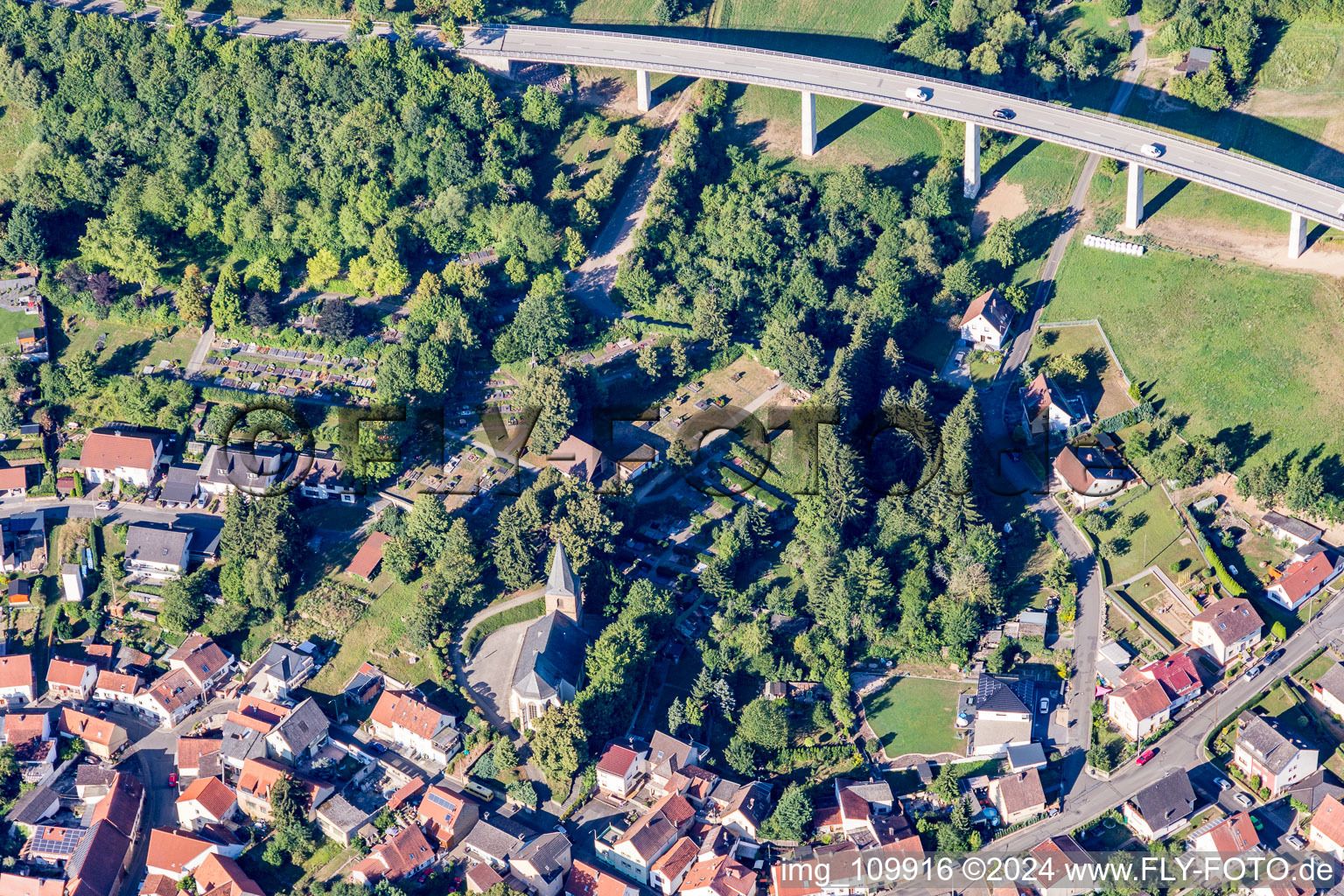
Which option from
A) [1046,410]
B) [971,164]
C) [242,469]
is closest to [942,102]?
[971,164]

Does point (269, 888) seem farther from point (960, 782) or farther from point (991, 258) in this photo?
point (991, 258)

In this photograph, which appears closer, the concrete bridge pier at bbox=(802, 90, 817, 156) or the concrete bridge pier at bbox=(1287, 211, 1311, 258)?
the concrete bridge pier at bbox=(1287, 211, 1311, 258)

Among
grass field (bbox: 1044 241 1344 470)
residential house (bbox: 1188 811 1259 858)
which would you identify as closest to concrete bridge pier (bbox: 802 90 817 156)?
grass field (bbox: 1044 241 1344 470)

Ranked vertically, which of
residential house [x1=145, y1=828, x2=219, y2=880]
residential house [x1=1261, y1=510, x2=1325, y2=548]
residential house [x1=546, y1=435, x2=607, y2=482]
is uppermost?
residential house [x1=1261, y1=510, x2=1325, y2=548]

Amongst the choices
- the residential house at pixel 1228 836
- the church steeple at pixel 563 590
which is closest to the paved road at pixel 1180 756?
the residential house at pixel 1228 836

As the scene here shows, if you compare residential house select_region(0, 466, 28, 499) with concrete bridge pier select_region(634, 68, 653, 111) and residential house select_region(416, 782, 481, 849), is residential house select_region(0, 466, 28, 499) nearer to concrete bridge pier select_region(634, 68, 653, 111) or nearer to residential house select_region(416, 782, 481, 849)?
residential house select_region(416, 782, 481, 849)

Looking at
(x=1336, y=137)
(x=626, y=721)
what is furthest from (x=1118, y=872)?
(x=1336, y=137)
